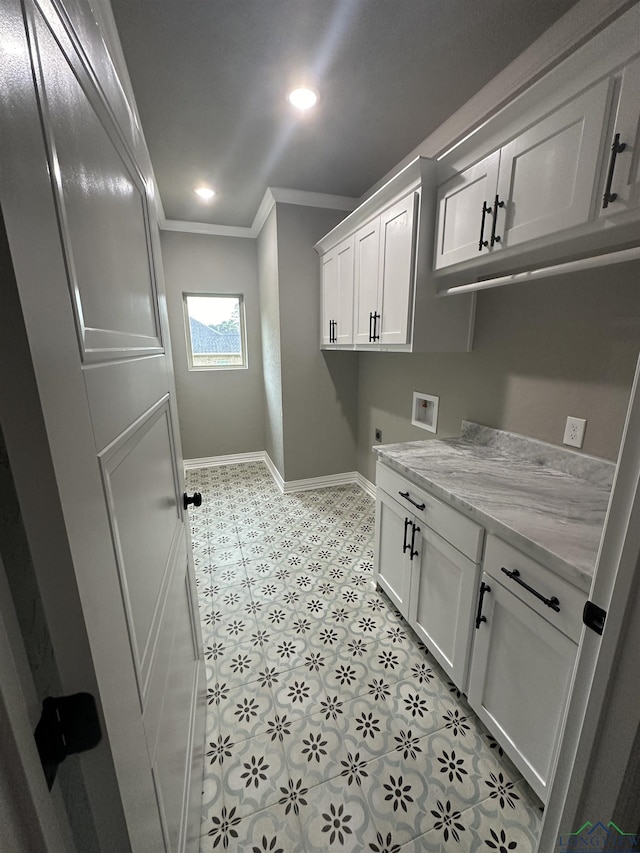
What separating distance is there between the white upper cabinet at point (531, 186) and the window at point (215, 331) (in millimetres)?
2818

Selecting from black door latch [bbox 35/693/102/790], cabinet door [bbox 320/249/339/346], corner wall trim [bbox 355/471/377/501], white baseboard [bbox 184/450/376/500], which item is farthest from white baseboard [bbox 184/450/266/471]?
black door latch [bbox 35/693/102/790]

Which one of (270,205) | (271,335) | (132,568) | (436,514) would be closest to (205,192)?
(270,205)

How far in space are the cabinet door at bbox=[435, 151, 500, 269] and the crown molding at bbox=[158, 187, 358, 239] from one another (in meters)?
1.58

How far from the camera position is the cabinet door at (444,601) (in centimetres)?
128

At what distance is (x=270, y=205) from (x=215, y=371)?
180 cm

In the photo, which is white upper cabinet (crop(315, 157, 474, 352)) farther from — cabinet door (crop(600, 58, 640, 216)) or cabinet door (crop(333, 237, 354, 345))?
cabinet door (crop(600, 58, 640, 216))

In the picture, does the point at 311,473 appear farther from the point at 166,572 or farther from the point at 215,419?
the point at 166,572

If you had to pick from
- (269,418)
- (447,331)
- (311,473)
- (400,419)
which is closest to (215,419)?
(269,418)

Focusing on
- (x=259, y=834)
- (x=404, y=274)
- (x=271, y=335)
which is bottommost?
Answer: (x=259, y=834)

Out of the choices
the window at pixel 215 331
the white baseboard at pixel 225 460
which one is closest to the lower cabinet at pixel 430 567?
the white baseboard at pixel 225 460

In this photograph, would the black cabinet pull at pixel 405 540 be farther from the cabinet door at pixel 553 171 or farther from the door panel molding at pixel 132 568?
the cabinet door at pixel 553 171

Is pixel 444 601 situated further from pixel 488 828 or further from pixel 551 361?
pixel 551 361

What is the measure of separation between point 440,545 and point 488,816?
0.82 meters

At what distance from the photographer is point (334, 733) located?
1321mm
